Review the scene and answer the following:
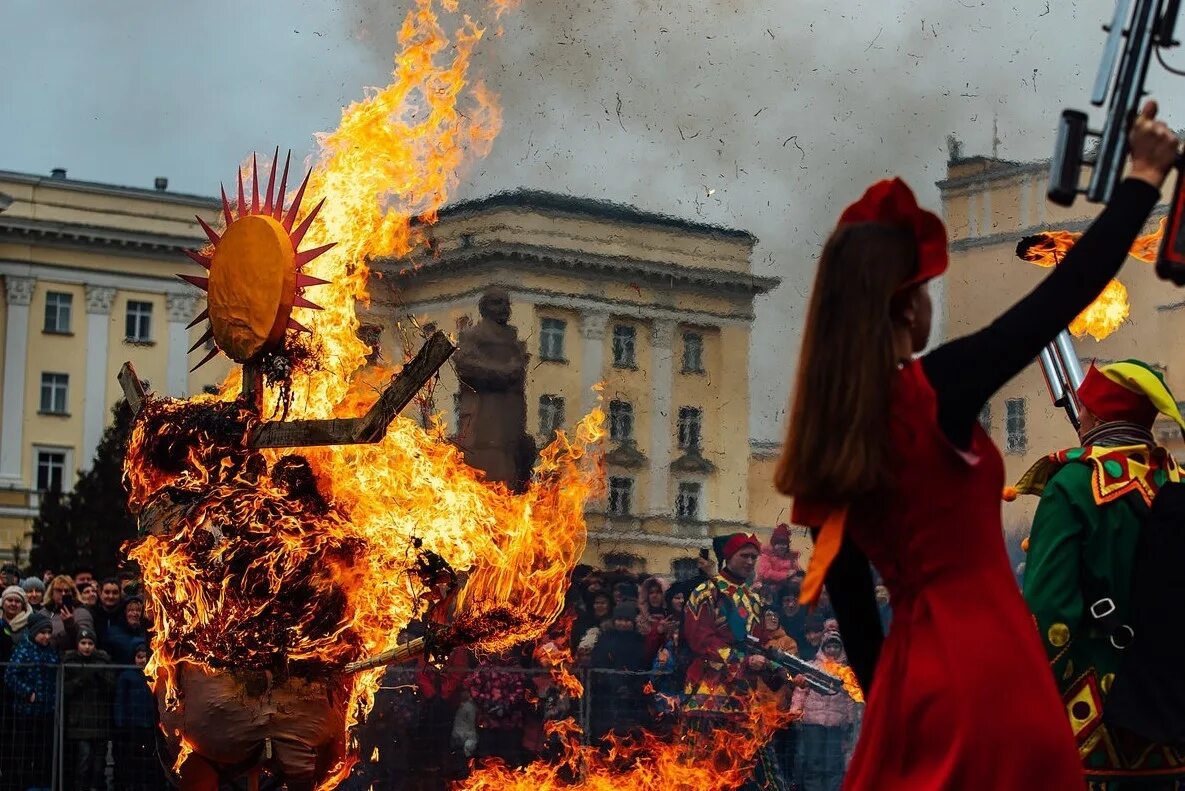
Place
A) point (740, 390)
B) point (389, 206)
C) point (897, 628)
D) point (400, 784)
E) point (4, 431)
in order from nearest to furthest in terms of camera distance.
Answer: point (897, 628) → point (389, 206) → point (400, 784) → point (740, 390) → point (4, 431)

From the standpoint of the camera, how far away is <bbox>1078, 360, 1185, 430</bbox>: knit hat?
17.9ft

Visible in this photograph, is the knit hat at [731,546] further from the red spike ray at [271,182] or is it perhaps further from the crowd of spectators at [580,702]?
the red spike ray at [271,182]

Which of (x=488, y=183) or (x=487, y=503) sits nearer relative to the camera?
(x=487, y=503)

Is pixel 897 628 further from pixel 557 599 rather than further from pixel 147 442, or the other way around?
pixel 557 599

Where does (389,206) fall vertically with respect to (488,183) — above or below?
below

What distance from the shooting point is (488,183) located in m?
15.9

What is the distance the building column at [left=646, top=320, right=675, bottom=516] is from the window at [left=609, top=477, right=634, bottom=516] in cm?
18

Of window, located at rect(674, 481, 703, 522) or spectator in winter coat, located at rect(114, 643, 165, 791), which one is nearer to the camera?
spectator in winter coat, located at rect(114, 643, 165, 791)

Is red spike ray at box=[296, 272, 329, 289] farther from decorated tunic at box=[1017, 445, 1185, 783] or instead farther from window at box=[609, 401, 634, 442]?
window at box=[609, 401, 634, 442]

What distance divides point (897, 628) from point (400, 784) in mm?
8460

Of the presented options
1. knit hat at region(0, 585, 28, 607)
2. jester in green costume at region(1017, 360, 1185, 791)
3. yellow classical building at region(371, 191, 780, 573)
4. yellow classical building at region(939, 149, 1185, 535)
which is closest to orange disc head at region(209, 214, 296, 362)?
jester in green costume at region(1017, 360, 1185, 791)

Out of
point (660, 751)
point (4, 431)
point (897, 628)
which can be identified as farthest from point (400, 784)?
point (4, 431)

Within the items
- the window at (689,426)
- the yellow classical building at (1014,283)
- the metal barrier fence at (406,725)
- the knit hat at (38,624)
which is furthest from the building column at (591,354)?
the knit hat at (38,624)

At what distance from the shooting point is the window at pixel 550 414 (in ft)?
52.5
